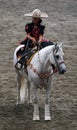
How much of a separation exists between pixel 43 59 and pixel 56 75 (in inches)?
150

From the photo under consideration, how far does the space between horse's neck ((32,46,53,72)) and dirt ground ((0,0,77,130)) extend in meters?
0.98

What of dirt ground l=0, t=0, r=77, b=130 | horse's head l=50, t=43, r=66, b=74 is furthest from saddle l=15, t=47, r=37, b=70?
dirt ground l=0, t=0, r=77, b=130

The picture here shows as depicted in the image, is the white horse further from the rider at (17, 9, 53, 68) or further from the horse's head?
the rider at (17, 9, 53, 68)

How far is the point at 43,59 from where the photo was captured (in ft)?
23.0

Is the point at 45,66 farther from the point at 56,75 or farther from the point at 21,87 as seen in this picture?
the point at 56,75

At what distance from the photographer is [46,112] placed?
291 inches

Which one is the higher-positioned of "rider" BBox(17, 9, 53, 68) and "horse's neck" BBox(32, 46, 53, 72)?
"rider" BBox(17, 9, 53, 68)

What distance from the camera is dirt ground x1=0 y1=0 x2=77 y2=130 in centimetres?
738

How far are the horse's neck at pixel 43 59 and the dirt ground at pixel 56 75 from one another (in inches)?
38.5

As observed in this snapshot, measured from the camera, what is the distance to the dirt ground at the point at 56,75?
7378mm

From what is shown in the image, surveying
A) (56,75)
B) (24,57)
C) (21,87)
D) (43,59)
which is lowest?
(56,75)

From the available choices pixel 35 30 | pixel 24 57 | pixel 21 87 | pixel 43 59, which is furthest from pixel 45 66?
pixel 21 87

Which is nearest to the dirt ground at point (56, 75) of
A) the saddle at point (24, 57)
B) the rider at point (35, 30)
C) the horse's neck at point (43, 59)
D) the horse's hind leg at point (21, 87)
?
the horse's hind leg at point (21, 87)

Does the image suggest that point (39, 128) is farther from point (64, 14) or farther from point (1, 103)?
point (64, 14)
